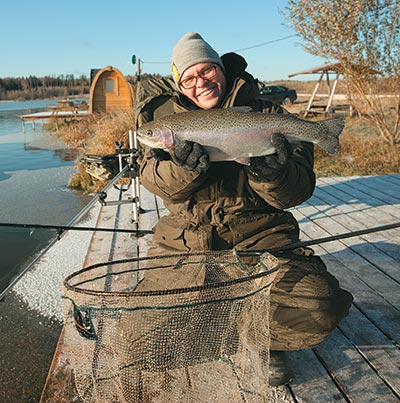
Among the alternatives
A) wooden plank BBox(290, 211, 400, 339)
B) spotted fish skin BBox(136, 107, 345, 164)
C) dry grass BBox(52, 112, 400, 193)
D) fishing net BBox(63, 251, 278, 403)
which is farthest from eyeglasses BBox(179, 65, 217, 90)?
dry grass BBox(52, 112, 400, 193)

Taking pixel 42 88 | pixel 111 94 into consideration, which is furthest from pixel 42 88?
pixel 111 94

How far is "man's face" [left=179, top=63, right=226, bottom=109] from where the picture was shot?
107 inches

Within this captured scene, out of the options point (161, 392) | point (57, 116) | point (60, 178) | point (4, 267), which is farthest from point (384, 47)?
point (57, 116)

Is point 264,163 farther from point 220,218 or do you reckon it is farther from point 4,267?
point 4,267

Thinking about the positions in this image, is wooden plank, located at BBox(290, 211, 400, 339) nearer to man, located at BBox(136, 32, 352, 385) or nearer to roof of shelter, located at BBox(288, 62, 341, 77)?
man, located at BBox(136, 32, 352, 385)

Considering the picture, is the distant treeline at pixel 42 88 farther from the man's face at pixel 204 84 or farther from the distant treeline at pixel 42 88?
the man's face at pixel 204 84

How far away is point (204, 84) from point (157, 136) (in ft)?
2.00

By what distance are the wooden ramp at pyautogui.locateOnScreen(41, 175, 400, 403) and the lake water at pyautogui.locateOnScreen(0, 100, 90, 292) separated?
4.54ft

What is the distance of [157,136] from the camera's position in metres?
2.42

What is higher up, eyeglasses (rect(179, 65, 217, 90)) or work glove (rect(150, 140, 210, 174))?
eyeglasses (rect(179, 65, 217, 90))

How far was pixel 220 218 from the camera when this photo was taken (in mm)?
2656

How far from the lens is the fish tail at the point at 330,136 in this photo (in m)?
2.54

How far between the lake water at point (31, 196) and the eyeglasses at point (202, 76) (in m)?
1.67

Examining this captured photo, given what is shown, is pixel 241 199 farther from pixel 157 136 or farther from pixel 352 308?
pixel 352 308
